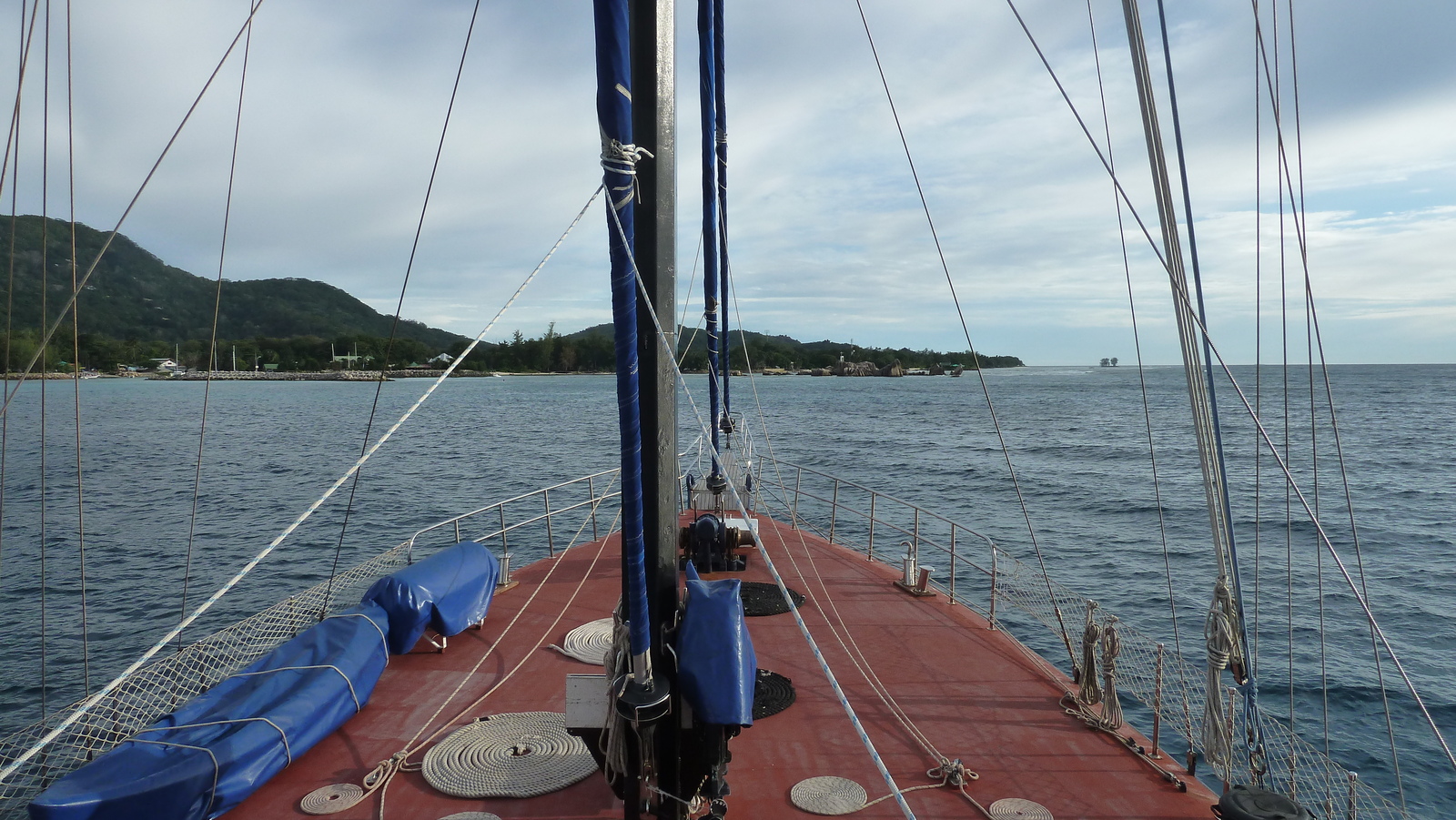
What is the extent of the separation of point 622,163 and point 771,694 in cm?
509

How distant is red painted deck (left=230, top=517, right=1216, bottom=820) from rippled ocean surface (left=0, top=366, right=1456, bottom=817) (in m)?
1.86

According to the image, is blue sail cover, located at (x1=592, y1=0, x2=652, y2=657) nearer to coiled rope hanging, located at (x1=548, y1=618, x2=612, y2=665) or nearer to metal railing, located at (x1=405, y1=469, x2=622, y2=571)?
coiled rope hanging, located at (x1=548, y1=618, x2=612, y2=665)

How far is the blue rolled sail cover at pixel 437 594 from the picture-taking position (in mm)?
7484

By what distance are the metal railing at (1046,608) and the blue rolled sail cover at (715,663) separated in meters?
3.06

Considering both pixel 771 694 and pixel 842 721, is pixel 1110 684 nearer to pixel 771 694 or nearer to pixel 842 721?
pixel 842 721

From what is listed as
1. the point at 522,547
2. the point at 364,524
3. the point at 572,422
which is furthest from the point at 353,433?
the point at 522,547

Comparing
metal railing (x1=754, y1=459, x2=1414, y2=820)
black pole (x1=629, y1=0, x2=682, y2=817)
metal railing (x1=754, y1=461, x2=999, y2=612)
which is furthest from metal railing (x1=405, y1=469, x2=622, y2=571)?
black pole (x1=629, y1=0, x2=682, y2=817)

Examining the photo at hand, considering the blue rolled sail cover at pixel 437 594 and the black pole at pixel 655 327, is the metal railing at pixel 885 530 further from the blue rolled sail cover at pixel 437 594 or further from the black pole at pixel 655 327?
the black pole at pixel 655 327

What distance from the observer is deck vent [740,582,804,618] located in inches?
356

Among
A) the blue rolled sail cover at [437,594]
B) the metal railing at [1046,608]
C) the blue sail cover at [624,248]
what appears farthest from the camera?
the blue rolled sail cover at [437,594]

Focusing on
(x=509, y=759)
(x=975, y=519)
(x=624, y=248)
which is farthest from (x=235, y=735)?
(x=975, y=519)

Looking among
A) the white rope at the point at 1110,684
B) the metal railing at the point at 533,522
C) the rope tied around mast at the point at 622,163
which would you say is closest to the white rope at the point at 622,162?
the rope tied around mast at the point at 622,163

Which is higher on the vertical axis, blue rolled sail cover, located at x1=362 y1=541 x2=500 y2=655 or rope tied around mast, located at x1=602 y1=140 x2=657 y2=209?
rope tied around mast, located at x1=602 y1=140 x2=657 y2=209

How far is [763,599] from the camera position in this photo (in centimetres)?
941
